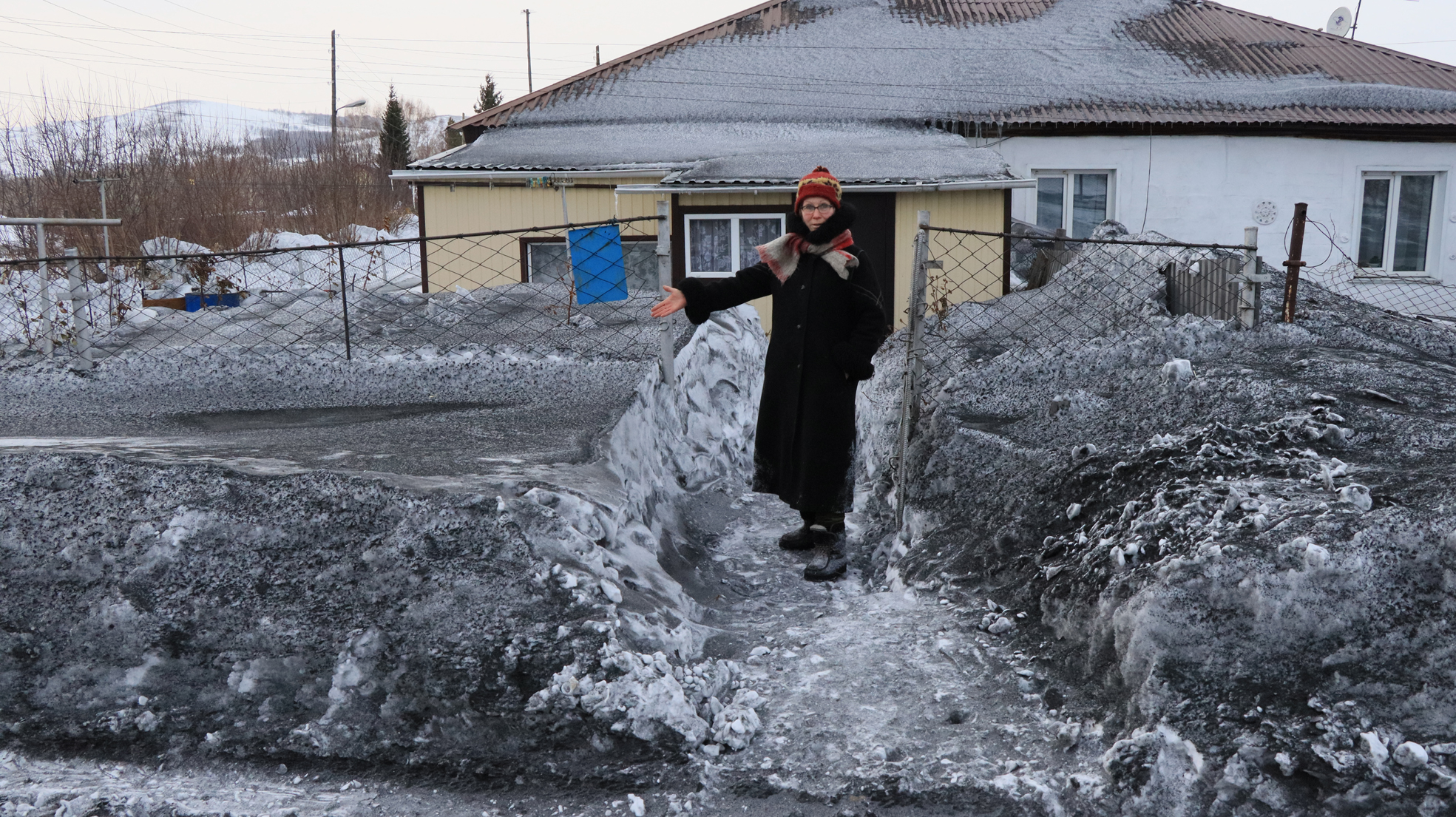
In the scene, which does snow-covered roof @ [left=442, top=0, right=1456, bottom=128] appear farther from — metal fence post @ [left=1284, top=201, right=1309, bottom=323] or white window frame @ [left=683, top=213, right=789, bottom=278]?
metal fence post @ [left=1284, top=201, right=1309, bottom=323]

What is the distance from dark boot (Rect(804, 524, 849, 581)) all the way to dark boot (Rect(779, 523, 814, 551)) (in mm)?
120

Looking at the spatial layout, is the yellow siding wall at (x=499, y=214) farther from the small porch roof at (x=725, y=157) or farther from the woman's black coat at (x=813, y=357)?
the woman's black coat at (x=813, y=357)

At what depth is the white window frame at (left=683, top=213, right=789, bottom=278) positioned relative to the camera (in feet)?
35.9

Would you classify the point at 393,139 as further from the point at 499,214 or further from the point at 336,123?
the point at 499,214

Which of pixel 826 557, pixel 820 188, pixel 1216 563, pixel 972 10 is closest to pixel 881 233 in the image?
pixel 972 10

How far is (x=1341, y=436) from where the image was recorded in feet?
12.7

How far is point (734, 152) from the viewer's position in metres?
11.5

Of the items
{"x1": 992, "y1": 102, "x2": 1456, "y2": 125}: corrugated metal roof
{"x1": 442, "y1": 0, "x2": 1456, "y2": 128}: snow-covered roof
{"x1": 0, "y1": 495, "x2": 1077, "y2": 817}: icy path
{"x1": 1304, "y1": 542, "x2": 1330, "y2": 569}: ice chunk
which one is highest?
{"x1": 442, "y1": 0, "x2": 1456, "y2": 128}: snow-covered roof

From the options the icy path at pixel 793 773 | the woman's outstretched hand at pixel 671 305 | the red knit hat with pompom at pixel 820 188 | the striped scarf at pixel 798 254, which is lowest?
the icy path at pixel 793 773

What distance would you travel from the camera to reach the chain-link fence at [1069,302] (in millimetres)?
5020

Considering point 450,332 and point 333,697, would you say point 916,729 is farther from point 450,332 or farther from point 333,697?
point 450,332

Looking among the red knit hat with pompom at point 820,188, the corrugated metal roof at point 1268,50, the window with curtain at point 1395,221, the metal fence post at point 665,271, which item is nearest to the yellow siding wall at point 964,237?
the corrugated metal roof at point 1268,50

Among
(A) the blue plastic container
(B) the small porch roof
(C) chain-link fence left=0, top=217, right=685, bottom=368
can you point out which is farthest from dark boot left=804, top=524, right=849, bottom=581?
(A) the blue plastic container

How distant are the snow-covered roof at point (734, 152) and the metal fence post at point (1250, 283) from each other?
4.77 metres
